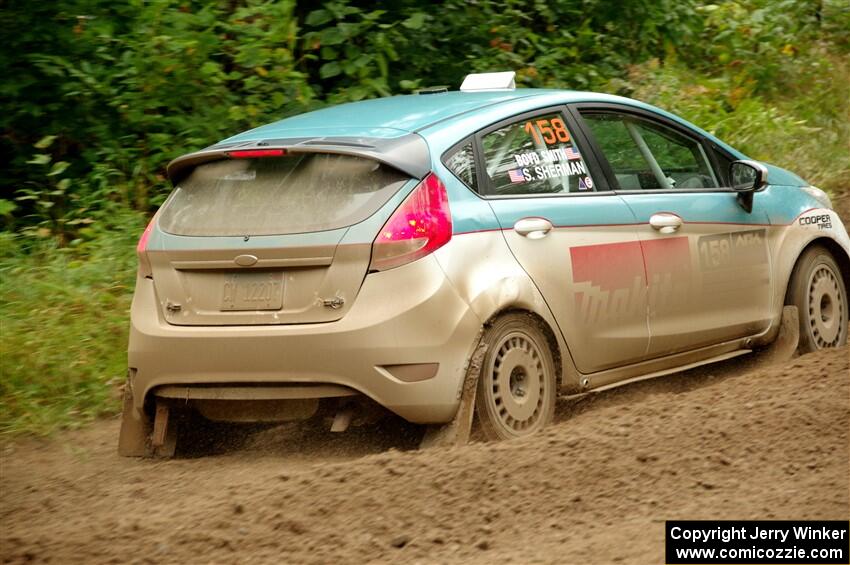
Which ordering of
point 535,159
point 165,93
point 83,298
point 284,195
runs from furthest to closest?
1. point 165,93
2. point 83,298
3. point 535,159
4. point 284,195

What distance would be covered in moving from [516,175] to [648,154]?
118 centimetres

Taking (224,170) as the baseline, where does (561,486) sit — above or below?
below

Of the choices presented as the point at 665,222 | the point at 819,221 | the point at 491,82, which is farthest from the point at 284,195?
the point at 819,221

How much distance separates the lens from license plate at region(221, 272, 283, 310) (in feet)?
17.6

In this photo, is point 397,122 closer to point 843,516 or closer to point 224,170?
point 224,170

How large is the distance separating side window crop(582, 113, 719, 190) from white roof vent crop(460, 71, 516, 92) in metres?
0.50

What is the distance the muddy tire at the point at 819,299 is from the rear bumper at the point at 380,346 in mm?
2751

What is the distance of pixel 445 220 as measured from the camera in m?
5.39

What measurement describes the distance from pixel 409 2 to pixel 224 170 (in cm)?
545

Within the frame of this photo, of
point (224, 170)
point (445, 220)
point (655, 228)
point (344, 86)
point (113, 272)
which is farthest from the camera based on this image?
point (344, 86)

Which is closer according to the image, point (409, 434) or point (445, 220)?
point (445, 220)

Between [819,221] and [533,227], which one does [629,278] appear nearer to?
[533,227]

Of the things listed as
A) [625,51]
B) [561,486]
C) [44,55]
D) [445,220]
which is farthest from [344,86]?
[561,486]

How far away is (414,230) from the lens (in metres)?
5.29
